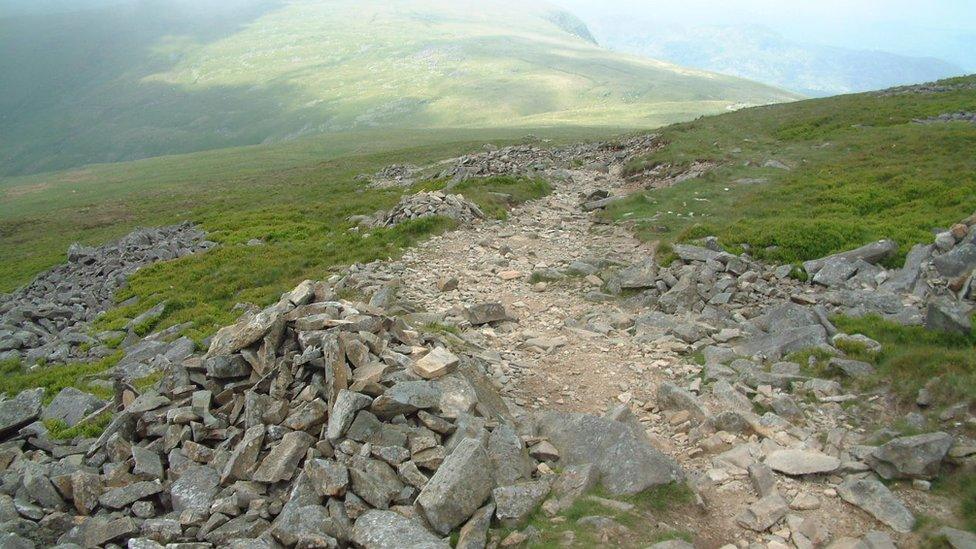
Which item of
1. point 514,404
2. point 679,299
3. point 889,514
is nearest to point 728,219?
point 679,299

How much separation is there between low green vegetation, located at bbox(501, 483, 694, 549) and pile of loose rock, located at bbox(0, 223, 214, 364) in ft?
73.8

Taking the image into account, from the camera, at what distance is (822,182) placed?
29562 mm

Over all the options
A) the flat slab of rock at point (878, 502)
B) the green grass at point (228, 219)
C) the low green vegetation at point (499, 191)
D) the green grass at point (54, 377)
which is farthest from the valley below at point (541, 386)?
the low green vegetation at point (499, 191)

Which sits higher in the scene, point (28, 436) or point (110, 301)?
point (28, 436)

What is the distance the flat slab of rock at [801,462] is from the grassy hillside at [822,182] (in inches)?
468

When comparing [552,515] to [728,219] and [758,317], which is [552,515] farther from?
[728,219]

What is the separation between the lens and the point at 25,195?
4299 inches

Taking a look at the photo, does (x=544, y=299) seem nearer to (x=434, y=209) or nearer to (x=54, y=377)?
(x=434, y=209)

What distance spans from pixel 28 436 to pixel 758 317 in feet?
64.2

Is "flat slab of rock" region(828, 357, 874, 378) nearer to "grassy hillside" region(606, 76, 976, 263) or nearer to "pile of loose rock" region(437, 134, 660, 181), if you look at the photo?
"grassy hillside" region(606, 76, 976, 263)

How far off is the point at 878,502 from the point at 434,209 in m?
24.3

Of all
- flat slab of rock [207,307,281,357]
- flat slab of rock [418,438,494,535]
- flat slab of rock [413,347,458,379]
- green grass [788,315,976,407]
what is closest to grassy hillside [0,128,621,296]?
flat slab of rock [207,307,281,357]

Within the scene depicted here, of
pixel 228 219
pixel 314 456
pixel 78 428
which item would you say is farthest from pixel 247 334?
pixel 228 219

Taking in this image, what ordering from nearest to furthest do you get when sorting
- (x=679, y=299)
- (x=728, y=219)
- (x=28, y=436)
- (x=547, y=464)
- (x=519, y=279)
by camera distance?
(x=547, y=464)
(x=28, y=436)
(x=679, y=299)
(x=519, y=279)
(x=728, y=219)
